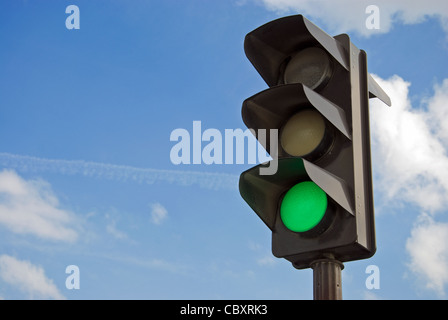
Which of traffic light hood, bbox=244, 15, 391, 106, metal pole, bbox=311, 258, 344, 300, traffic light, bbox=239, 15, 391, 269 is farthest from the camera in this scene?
traffic light hood, bbox=244, 15, 391, 106

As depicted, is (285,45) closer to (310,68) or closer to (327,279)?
(310,68)

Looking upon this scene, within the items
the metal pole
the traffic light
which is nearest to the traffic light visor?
the traffic light

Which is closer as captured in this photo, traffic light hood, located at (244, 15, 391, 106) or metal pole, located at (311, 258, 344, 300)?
metal pole, located at (311, 258, 344, 300)

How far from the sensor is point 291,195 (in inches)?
157

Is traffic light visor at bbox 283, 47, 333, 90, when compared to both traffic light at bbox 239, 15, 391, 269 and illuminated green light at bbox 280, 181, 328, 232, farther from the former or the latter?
illuminated green light at bbox 280, 181, 328, 232

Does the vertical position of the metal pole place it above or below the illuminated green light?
below

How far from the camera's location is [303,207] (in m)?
3.89

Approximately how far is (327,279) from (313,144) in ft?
2.56

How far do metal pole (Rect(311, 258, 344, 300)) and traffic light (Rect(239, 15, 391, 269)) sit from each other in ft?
0.15

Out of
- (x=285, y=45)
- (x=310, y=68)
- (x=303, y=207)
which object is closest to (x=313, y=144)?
(x=303, y=207)

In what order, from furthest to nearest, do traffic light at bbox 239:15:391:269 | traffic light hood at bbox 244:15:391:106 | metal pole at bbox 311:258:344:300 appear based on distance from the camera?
1. traffic light hood at bbox 244:15:391:106
2. traffic light at bbox 239:15:391:269
3. metal pole at bbox 311:258:344:300

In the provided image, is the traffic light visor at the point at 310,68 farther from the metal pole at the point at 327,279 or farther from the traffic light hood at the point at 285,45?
the metal pole at the point at 327,279

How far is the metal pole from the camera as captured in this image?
12.0ft
